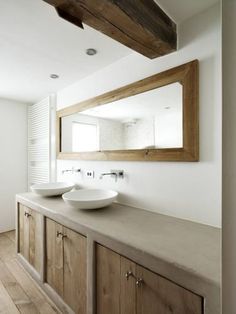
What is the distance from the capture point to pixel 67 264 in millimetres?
1477

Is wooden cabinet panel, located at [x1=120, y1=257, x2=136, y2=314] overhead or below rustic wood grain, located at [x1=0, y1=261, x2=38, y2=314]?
overhead

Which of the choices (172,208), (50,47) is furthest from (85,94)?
(172,208)

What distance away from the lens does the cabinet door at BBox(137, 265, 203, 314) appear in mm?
801

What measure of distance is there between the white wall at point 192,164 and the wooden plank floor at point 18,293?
1.11 meters

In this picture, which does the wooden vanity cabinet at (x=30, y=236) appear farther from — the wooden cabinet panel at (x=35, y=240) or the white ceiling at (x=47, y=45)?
the white ceiling at (x=47, y=45)

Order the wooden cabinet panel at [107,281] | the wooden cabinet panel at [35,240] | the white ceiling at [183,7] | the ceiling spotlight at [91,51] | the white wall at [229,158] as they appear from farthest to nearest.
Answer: the wooden cabinet panel at [35,240] → the ceiling spotlight at [91,51] → the white ceiling at [183,7] → the wooden cabinet panel at [107,281] → the white wall at [229,158]

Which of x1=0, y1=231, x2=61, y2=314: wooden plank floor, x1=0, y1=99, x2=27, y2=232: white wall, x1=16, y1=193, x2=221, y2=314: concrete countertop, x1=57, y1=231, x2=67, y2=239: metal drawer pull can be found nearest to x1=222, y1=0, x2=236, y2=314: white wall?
x1=16, y1=193, x2=221, y2=314: concrete countertop

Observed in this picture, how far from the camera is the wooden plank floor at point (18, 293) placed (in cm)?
159

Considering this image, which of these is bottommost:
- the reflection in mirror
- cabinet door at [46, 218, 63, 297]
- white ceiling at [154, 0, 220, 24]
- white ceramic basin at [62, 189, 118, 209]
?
cabinet door at [46, 218, 63, 297]

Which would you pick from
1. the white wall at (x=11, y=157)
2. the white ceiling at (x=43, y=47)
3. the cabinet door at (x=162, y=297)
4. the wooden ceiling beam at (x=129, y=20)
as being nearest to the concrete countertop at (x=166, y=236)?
the cabinet door at (x=162, y=297)

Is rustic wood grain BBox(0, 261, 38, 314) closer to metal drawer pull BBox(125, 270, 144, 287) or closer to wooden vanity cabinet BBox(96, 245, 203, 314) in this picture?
wooden vanity cabinet BBox(96, 245, 203, 314)

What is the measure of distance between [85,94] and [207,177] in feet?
5.50

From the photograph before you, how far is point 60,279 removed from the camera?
1558 millimetres

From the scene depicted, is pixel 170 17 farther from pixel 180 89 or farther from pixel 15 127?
pixel 15 127
